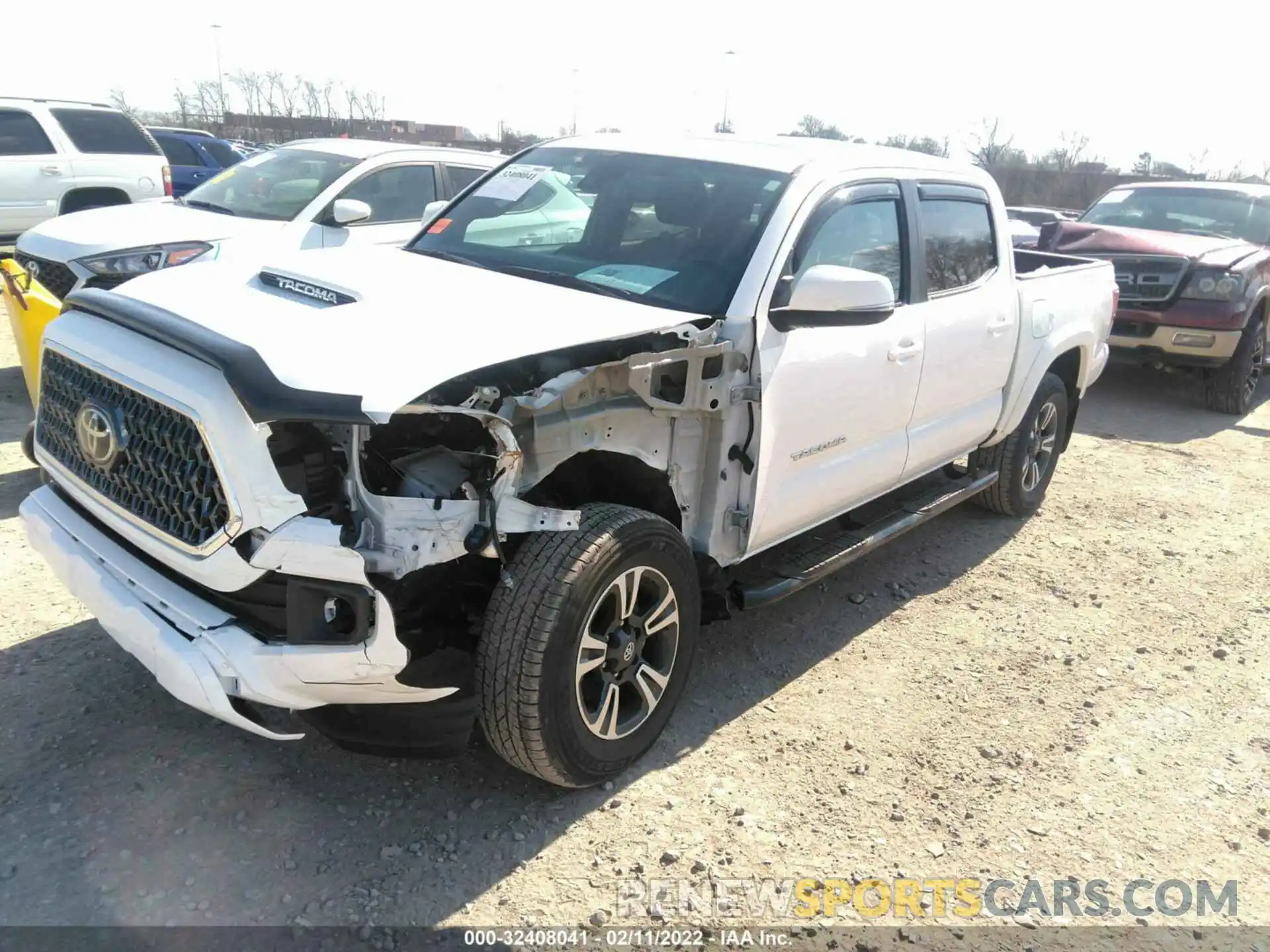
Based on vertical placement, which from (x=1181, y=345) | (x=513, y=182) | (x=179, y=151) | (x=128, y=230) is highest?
(x=513, y=182)

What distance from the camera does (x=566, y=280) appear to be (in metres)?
3.61

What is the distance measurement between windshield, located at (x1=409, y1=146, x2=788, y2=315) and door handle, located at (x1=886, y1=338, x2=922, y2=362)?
2.65ft

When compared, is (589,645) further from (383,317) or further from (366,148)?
(366,148)

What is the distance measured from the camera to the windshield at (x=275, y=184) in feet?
23.5

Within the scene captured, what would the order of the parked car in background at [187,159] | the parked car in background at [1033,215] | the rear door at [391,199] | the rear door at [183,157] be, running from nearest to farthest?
the rear door at [391,199] < the parked car in background at [187,159] < the rear door at [183,157] < the parked car in background at [1033,215]

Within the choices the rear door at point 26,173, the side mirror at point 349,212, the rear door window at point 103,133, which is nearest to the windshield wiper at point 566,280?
the side mirror at point 349,212

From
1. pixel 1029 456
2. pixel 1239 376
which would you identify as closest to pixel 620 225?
pixel 1029 456

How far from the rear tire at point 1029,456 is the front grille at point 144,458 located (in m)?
4.25

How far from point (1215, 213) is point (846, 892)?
32.2 ft

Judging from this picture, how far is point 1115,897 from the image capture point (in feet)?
9.62

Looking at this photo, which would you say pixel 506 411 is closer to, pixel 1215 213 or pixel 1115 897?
pixel 1115 897

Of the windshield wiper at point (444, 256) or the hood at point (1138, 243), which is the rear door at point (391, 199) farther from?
the hood at point (1138, 243)

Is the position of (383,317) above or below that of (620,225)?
below

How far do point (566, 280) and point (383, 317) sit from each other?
917mm
